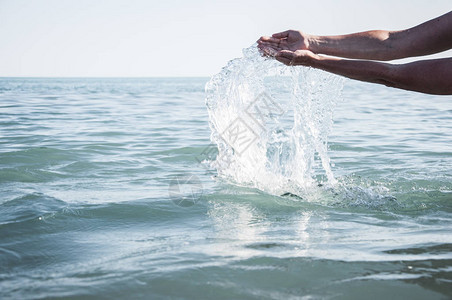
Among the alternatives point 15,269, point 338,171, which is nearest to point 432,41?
point 338,171

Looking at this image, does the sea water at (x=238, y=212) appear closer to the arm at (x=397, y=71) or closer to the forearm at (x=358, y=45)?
the forearm at (x=358, y=45)

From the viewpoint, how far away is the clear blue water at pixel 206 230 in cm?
249

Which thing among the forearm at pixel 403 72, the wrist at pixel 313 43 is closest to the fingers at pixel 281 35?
the wrist at pixel 313 43

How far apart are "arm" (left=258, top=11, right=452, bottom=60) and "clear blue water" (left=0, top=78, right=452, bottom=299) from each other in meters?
1.34

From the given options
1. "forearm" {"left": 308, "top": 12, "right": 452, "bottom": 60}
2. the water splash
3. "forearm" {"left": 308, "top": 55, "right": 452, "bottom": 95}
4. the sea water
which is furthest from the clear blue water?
"forearm" {"left": 308, "top": 12, "right": 452, "bottom": 60}

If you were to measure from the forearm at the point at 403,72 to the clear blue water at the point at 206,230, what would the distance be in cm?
105

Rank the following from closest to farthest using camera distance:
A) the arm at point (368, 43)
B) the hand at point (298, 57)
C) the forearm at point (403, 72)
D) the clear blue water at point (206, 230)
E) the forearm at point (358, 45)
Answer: the clear blue water at point (206, 230)
the forearm at point (403, 72)
the hand at point (298, 57)
the arm at point (368, 43)
the forearm at point (358, 45)

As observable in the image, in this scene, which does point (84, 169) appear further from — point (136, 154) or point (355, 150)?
point (355, 150)

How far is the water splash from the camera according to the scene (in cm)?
486

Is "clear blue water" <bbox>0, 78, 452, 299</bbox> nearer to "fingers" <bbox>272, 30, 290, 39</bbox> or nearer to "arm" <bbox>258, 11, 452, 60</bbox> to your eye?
"arm" <bbox>258, 11, 452, 60</bbox>

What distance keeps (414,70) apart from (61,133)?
703 cm

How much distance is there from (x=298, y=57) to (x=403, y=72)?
0.77 m

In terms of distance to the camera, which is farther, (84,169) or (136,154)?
(136,154)

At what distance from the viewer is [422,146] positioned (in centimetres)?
790
